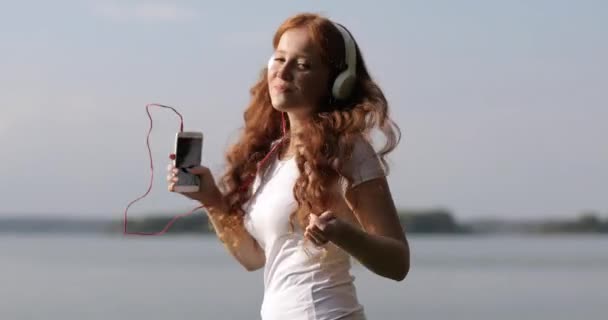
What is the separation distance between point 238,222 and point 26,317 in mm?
9475

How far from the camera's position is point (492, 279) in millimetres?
19344

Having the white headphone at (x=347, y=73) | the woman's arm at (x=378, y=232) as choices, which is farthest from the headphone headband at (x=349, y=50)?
the woman's arm at (x=378, y=232)

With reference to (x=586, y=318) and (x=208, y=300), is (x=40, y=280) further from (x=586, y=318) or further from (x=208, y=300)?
(x=586, y=318)

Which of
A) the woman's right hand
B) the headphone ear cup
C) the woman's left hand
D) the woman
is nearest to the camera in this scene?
the woman's left hand

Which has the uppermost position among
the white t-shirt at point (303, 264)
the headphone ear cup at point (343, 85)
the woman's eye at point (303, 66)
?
the woman's eye at point (303, 66)

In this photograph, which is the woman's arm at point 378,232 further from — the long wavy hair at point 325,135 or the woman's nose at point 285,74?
the woman's nose at point 285,74

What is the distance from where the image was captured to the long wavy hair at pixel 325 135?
3340 mm

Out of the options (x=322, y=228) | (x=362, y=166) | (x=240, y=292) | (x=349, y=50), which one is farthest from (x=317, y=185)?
(x=240, y=292)

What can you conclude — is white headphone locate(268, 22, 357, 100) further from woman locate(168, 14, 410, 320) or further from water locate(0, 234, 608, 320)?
water locate(0, 234, 608, 320)

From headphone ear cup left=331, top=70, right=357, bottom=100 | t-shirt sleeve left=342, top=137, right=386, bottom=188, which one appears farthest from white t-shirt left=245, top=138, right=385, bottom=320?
headphone ear cup left=331, top=70, right=357, bottom=100

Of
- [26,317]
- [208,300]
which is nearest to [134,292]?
[208,300]

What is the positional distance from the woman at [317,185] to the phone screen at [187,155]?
2 centimetres

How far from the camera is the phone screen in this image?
3.50 metres

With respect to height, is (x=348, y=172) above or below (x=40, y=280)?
above
